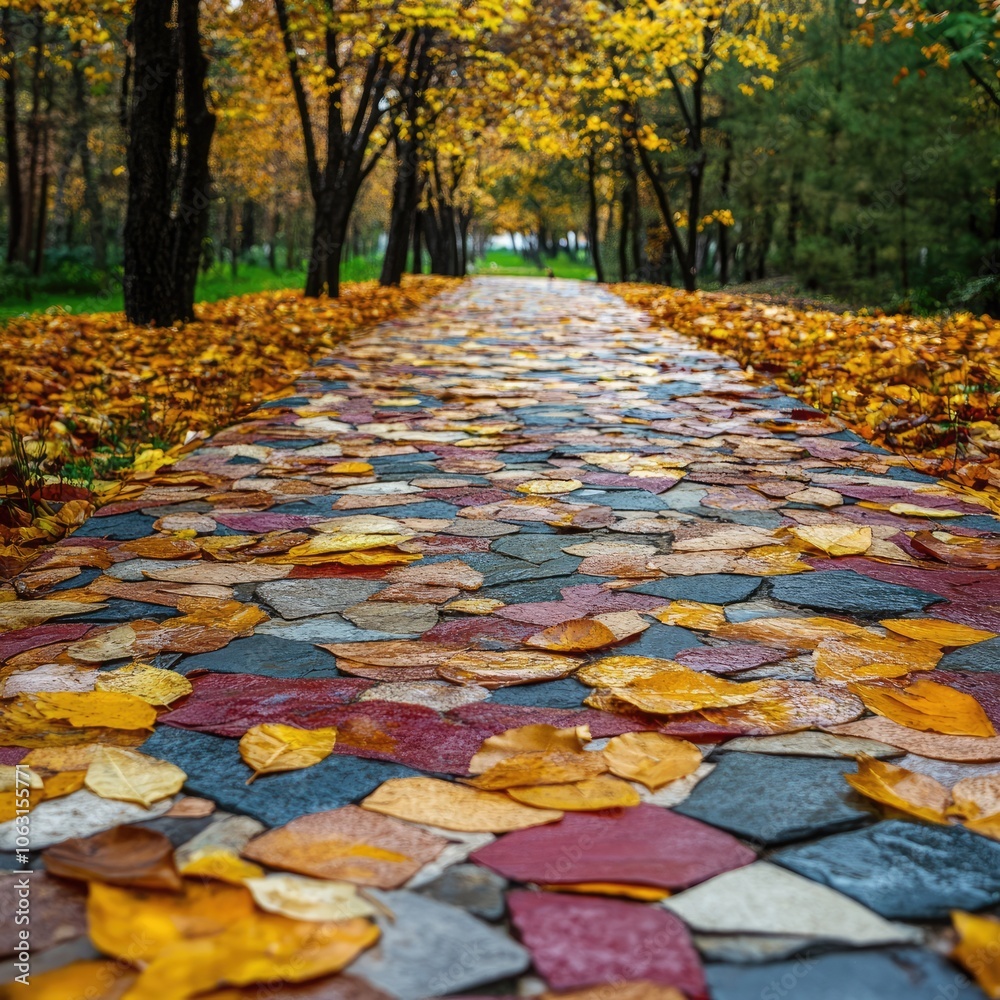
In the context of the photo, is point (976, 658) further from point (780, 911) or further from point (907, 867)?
point (780, 911)

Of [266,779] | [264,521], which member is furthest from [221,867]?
[264,521]

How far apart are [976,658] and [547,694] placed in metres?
0.84

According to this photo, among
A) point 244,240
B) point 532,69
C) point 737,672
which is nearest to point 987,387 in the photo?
point 737,672

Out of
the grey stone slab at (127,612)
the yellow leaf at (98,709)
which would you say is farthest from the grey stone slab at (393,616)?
the yellow leaf at (98,709)

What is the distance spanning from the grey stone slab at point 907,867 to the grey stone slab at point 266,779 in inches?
23.5

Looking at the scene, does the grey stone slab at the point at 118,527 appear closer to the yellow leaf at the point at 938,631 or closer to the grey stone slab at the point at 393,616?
the grey stone slab at the point at 393,616

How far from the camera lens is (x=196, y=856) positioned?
3.96 feet

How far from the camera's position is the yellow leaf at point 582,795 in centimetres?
134

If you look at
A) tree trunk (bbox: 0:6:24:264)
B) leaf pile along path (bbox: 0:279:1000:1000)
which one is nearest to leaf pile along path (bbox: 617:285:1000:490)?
leaf pile along path (bbox: 0:279:1000:1000)

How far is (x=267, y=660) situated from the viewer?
190cm

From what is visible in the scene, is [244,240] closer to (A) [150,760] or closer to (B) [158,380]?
(B) [158,380]

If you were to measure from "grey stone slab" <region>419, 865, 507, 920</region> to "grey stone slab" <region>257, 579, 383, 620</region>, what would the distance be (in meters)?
1.04

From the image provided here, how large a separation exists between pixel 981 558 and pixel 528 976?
192cm

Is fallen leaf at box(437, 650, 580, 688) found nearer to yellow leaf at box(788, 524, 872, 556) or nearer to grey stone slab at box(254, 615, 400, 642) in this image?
grey stone slab at box(254, 615, 400, 642)
